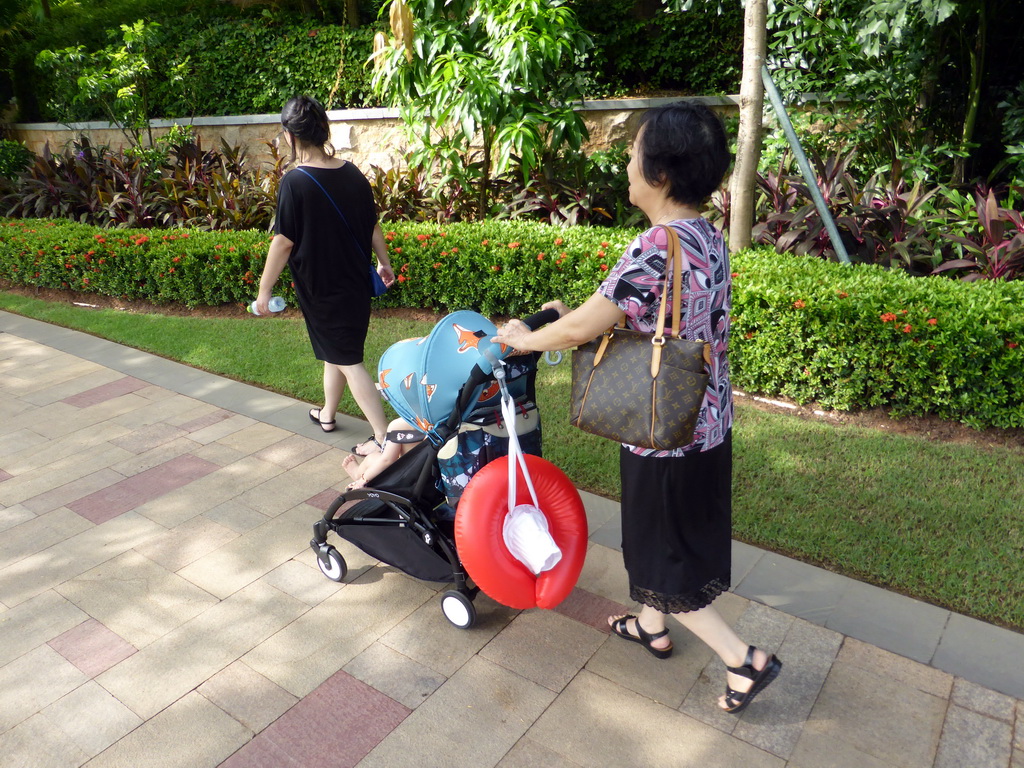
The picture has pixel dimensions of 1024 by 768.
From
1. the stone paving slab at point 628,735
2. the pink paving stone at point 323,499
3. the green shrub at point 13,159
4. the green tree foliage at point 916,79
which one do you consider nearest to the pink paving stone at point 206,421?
the pink paving stone at point 323,499

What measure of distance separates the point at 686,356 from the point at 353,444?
2703mm

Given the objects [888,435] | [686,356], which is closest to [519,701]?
[686,356]

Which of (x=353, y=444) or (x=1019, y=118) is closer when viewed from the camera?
(x=353, y=444)

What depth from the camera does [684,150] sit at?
6.27 feet

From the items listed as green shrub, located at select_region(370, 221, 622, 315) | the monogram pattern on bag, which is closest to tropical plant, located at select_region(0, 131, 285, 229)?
green shrub, located at select_region(370, 221, 622, 315)

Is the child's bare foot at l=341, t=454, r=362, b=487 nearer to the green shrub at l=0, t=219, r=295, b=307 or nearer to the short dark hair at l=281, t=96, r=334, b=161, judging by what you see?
the short dark hair at l=281, t=96, r=334, b=161

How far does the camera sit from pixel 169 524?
3.58 metres

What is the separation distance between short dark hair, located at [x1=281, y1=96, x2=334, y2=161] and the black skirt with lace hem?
2.17 m

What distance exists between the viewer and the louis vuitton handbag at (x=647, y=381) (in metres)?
1.96

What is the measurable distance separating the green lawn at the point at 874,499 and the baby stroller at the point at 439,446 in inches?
43.1

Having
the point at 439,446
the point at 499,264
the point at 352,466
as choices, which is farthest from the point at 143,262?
the point at 439,446

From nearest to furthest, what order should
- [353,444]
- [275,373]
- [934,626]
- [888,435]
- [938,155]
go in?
[934,626] < [888,435] < [353,444] < [275,373] < [938,155]

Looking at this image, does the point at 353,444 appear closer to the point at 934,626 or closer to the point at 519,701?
the point at 519,701

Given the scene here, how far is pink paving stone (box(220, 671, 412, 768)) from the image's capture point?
89.9 inches
